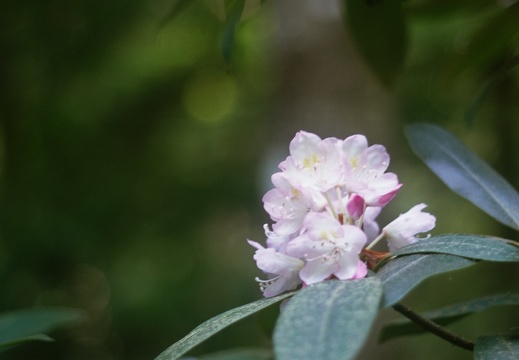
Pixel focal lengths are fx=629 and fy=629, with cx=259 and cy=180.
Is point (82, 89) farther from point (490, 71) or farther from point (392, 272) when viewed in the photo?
point (392, 272)

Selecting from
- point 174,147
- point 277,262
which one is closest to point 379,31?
point 277,262

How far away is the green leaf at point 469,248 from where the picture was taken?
58cm

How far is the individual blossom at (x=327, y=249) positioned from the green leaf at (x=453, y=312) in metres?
0.29

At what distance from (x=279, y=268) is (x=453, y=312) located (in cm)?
37

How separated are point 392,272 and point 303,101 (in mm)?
1173

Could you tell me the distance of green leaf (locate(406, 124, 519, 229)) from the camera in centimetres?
80

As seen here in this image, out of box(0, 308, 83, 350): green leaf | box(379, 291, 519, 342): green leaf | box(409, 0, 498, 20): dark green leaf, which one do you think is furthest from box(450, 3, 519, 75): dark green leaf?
box(0, 308, 83, 350): green leaf

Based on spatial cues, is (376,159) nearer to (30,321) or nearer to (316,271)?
(316,271)

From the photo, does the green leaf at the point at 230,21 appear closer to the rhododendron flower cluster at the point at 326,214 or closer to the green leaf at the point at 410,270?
the rhododendron flower cluster at the point at 326,214

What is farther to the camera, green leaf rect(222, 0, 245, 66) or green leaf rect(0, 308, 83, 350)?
green leaf rect(0, 308, 83, 350)

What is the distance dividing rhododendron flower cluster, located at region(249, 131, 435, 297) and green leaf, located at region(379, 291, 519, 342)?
0.20m

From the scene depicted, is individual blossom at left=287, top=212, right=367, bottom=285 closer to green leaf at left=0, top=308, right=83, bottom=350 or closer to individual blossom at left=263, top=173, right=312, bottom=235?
individual blossom at left=263, top=173, right=312, bottom=235

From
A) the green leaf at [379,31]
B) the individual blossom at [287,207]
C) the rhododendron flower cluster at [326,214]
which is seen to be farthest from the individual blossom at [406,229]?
the green leaf at [379,31]

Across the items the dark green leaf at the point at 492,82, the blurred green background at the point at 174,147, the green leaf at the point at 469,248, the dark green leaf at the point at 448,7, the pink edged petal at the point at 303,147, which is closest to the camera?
the green leaf at the point at 469,248
